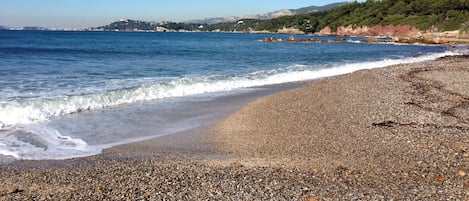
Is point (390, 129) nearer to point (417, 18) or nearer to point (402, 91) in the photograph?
point (402, 91)

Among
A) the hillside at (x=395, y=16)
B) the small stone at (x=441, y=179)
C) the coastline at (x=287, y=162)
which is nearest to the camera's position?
the coastline at (x=287, y=162)

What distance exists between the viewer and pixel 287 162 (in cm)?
670

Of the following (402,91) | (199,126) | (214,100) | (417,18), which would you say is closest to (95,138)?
(199,126)

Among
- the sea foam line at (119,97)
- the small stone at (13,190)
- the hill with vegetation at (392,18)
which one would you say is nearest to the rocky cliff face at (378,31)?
the hill with vegetation at (392,18)

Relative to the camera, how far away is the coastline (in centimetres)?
530

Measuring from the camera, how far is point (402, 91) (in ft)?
47.8

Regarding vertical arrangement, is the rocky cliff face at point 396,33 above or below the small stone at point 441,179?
above

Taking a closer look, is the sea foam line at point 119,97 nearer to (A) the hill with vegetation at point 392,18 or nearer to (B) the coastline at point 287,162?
(B) the coastline at point 287,162

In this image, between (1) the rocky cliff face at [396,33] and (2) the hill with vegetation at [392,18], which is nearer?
(1) the rocky cliff face at [396,33]

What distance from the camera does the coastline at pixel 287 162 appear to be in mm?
5301

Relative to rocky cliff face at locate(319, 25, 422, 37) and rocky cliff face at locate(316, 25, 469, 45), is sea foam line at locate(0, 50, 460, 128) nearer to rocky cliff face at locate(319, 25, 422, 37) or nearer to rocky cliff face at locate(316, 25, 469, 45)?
rocky cliff face at locate(316, 25, 469, 45)

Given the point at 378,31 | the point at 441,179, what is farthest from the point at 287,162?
the point at 378,31

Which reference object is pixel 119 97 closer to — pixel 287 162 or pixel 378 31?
pixel 287 162

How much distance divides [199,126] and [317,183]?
184 inches
